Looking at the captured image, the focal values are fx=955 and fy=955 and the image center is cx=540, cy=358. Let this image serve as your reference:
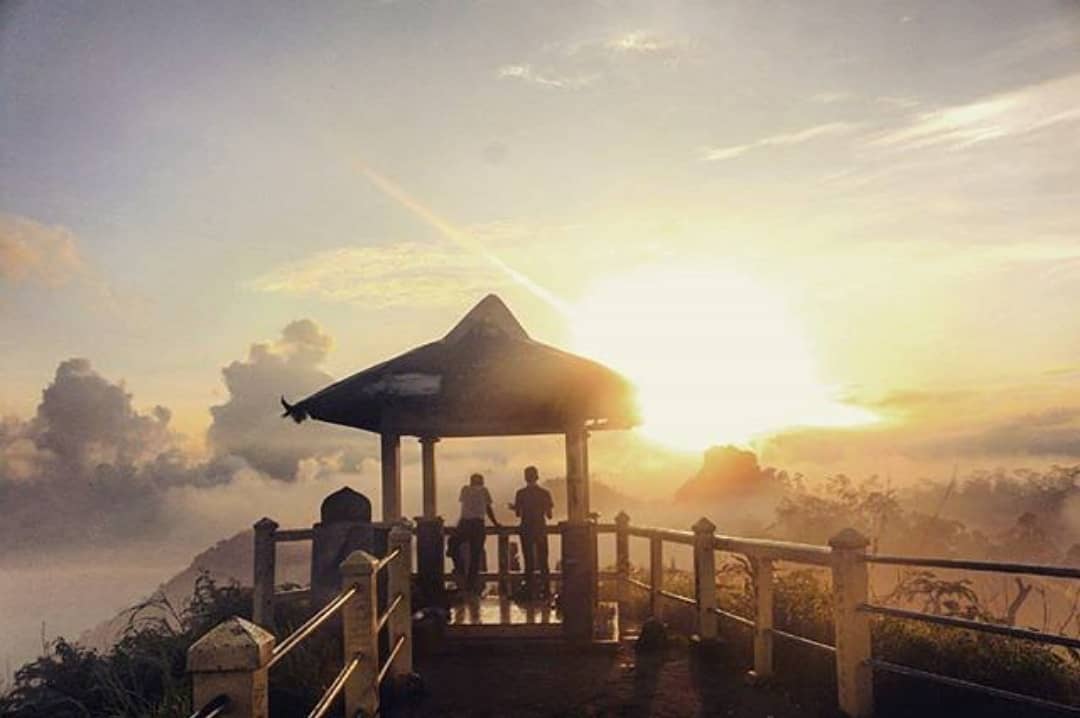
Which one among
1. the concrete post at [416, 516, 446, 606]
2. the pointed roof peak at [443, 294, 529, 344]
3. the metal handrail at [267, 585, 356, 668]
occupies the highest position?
the pointed roof peak at [443, 294, 529, 344]

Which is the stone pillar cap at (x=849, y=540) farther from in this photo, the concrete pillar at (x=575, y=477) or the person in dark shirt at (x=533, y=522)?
the person in dark shirt at (x=533, y=522)

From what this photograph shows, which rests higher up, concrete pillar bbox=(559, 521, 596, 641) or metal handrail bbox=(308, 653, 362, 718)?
metal handrail bbox=(308, 653, 362, 718)

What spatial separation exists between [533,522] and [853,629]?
23.8ft

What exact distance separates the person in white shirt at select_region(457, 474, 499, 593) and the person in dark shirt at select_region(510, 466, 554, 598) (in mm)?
871

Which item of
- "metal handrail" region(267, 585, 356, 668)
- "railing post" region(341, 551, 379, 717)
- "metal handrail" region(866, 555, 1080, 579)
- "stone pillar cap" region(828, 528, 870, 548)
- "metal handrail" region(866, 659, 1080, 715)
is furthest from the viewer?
"stone pillar cap" region(828, 528, 870, 548)

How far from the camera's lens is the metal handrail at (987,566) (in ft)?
20.5

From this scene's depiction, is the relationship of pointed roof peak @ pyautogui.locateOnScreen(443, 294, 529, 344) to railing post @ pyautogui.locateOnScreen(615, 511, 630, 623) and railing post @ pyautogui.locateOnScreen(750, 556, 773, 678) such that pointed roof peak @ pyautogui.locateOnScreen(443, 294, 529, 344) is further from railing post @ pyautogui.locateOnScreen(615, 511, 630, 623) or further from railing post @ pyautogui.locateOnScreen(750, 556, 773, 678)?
railing post @ pyautogui.locateOnScreen(750, 556, 773, 678)

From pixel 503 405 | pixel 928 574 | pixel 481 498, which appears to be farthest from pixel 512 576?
pixel 928 574

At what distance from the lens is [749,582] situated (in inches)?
571

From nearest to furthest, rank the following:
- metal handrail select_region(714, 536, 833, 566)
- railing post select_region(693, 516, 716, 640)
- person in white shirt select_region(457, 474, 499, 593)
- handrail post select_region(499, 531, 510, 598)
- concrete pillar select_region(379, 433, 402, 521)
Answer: metal handrail select_region(714, 536, 833, 566) → railing post select_region(693, 516, 716, 640) → concrete pillar select_region(379, 433, 402, 521) → person in white shirt select_region(457, 474, 499, 593) → handrail post select_region(499, 531, 510, 598)

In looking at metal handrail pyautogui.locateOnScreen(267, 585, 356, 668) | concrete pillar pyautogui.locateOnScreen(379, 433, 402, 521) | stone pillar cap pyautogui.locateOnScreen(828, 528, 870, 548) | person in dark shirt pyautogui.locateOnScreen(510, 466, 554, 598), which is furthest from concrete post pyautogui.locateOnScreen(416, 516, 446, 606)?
stone pillar cap pyautogui.locateOnScreen(828, 528, 870, 548)

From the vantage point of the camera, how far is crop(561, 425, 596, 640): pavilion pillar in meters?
12.4

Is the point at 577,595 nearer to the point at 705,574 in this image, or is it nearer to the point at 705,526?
the point at 705,574

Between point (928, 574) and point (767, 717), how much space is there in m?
5.70
